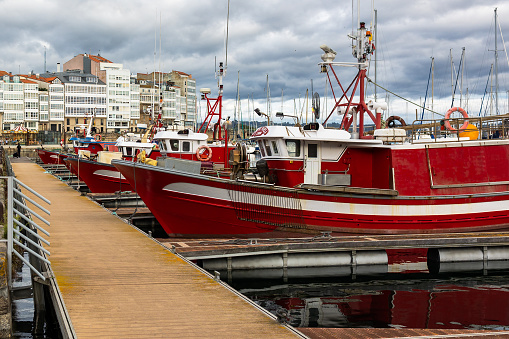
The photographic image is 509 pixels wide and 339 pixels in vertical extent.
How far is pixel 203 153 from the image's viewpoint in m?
29.4

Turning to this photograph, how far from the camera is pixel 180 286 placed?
1039 centimetres

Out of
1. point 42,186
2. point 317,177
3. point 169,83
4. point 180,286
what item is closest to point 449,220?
point 317,177

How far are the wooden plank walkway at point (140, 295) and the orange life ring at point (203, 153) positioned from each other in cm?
1368

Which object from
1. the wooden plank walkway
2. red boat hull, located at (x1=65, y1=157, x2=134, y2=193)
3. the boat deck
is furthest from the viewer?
red boat hull, located at (x1=65, y1=157, x2=134, y2=193)

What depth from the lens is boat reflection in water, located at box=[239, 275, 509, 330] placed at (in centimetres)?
1264

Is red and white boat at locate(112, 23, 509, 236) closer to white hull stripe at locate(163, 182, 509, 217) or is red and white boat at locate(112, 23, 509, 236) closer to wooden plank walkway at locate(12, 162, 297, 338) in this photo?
white hull stripe at locate(163, 182, 509, 217)

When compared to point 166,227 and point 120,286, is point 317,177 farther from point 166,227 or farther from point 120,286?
point 120,286

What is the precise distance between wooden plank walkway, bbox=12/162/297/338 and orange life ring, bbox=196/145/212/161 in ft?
44.9

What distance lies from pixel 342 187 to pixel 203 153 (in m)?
13.1

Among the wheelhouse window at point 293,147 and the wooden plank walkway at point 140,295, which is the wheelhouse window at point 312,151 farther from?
the wooden plank walkway at point 140,295

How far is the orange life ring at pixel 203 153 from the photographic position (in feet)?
94.5

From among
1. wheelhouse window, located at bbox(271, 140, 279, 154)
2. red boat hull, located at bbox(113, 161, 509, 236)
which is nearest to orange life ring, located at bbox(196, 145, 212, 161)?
red boat hull, located at bbox(113, 161, 509, 236)

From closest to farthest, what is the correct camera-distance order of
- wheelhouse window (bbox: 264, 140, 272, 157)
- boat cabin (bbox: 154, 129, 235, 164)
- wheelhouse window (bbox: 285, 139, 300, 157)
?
1. wheelhouse window (bbox: 285, 139, 300, 157)
2. wheelhouse window (bbox: 264, 140, 272, 157)
3. boat cabin (bbox: 154, 129, 235, 164)

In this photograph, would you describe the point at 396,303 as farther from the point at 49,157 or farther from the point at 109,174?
the point at 49,157
